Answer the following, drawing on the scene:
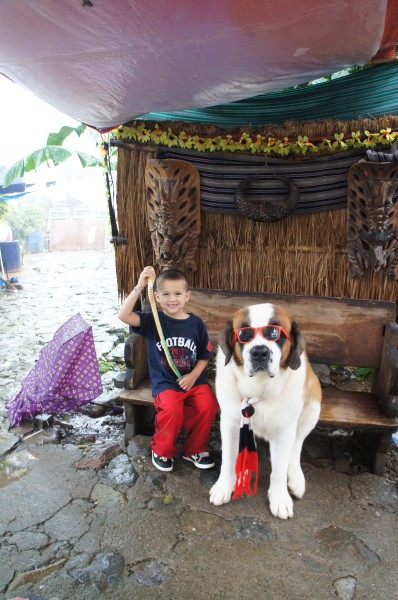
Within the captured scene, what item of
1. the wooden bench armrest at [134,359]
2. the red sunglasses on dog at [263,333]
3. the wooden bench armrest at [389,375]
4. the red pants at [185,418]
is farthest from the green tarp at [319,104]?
the red pants at [185,418]

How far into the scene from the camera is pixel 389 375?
295 centimetres

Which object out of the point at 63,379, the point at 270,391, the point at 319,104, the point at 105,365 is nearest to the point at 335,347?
the point at 270,391

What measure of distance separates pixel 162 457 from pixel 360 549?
1.34 m

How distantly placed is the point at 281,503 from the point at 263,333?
1114 mm

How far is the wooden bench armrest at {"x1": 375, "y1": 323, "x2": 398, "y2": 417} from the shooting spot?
2.86 metres

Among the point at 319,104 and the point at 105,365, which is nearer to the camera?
the point at 319,104

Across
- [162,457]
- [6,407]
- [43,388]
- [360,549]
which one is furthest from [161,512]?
[6,407]

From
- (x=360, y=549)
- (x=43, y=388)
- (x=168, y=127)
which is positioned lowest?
(x=360, y=549)

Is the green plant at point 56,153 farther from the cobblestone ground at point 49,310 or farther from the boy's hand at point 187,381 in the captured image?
the boy's hand at point 187,381

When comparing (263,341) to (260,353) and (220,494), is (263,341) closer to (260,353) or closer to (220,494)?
(260,353)

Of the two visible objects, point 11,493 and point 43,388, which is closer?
point 11,493

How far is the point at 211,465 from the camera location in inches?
117

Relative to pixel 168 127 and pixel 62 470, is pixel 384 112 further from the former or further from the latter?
pixel 62 470

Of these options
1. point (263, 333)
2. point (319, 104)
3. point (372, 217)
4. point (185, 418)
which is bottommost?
point (185, 418)
